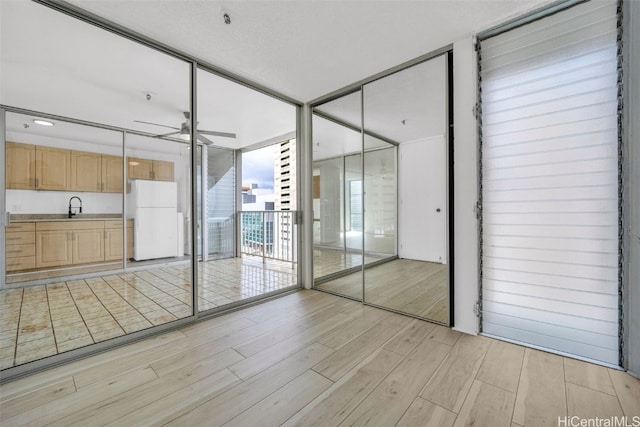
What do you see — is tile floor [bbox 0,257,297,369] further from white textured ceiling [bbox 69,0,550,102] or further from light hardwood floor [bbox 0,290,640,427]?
white textured ceiling [bbox 69,0,550,102]

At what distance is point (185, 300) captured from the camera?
2859 mm

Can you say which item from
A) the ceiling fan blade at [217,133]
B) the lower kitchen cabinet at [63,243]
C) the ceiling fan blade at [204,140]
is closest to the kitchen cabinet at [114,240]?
the lower kitchen cabinet at [63,243]

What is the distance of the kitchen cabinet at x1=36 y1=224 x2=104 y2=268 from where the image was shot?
3.73m

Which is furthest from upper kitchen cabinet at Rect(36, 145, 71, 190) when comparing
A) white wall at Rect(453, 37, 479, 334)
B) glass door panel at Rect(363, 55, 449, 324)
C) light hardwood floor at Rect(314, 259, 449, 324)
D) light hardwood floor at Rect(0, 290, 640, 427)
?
white wall at Rect(453, 37, 479, 334)

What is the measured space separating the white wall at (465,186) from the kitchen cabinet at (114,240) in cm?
513

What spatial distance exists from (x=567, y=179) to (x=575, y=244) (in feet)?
1.56

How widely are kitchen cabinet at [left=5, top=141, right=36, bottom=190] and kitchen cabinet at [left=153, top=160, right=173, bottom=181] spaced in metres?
1.53

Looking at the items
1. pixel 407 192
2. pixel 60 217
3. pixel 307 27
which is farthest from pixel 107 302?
pixel 407 192

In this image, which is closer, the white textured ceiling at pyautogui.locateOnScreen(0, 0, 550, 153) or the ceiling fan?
the white textured ceiling at pyautogui.locateOnScreen(0, 0, 550, 153)

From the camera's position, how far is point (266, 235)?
507cm

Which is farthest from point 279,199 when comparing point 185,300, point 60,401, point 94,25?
point 60,401

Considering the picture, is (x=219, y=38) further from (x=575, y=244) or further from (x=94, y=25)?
(x=575, y=244)

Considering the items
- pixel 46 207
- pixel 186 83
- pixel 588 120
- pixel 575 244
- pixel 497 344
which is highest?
pixel 186 83

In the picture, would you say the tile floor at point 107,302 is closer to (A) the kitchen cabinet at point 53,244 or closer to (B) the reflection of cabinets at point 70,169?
(A) the kitchen cabinet at point 53,244
